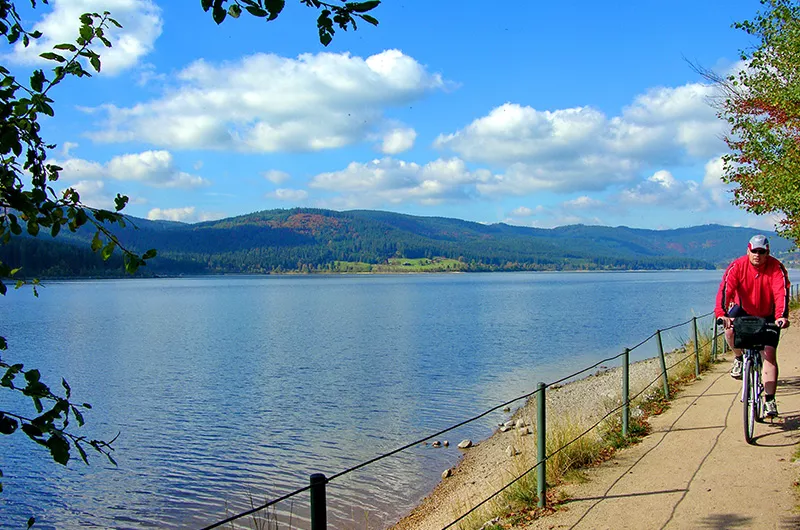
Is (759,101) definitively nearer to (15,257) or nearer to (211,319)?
(211,319)

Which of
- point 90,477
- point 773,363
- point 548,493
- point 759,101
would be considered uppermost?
point 759,101

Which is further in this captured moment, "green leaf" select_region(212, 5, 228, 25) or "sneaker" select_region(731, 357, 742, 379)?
"sneaker" select_region(731, 357, 742, 379)

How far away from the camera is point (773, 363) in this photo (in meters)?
8.25

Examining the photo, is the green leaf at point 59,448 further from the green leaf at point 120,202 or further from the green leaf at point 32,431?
the green leaf at point 120,202

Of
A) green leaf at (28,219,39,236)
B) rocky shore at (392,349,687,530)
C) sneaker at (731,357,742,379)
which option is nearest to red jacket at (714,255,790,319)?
sneaker at (731,357,742,379)

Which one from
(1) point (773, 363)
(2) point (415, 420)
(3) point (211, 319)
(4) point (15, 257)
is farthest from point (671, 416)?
(4) point (15, 257)

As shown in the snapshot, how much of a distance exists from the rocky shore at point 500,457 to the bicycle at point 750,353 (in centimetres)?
229

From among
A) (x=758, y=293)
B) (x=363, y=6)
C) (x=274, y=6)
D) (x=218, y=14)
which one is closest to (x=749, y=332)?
(x=758, y=293)

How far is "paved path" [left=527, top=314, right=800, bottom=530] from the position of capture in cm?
605

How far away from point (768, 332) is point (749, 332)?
0.21 meters

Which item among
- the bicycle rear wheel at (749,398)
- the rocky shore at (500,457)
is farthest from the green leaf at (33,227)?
the bicycle rear wheel at (749,398)

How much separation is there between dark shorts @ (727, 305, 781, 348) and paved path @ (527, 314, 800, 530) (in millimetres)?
1308

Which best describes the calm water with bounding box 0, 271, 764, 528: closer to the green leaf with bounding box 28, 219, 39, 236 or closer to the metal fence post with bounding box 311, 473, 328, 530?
the metal fence post with bounding box 311, 473, 328, 530

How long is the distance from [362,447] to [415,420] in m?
3.00
